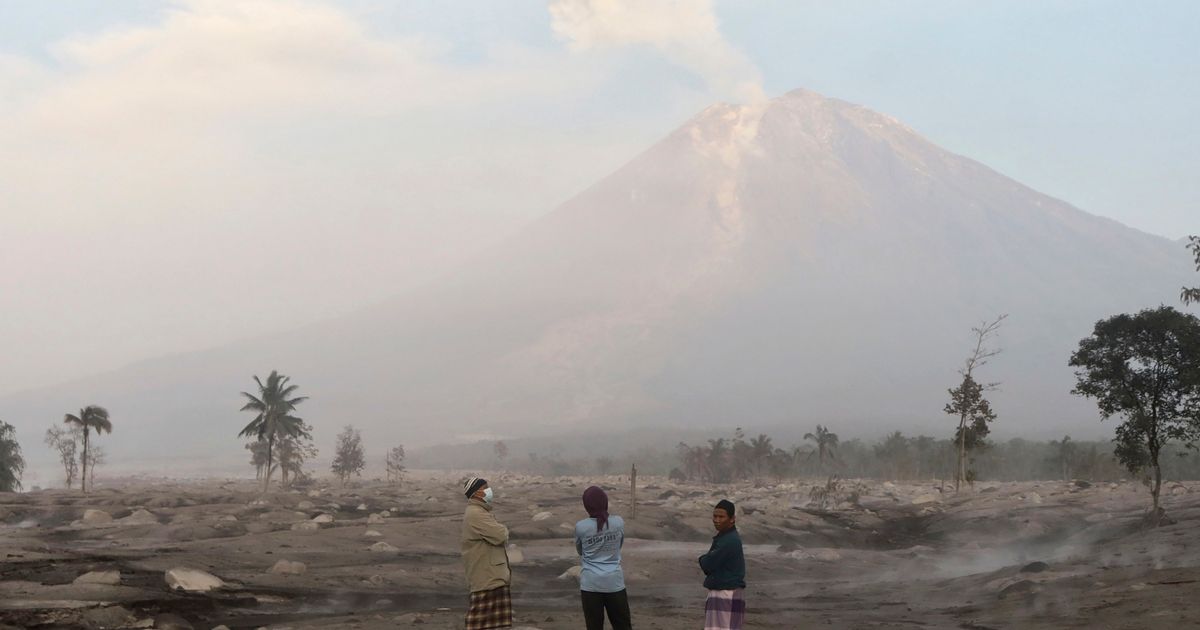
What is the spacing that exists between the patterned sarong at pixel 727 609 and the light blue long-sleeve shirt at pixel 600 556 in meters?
1.20

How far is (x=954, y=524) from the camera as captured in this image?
45031 millimetres

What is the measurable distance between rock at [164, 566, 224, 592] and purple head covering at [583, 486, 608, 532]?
11.7 metres

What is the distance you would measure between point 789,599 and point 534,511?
21893 millimetres

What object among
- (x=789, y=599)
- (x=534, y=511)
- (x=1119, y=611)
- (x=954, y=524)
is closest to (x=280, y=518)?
(x=534, y=511)

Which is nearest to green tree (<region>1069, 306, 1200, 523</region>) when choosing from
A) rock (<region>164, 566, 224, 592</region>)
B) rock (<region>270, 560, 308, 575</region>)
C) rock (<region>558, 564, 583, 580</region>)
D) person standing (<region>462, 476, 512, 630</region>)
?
rock (<region>558, 564, 583, 580</region>)

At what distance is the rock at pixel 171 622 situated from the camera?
17.3 metres

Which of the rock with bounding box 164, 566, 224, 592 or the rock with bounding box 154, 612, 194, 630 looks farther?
the rock with bounding box 164, 566, 224, 592

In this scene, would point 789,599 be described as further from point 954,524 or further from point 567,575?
point 954,524

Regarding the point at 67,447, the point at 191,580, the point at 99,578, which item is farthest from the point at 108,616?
the point at 67,447

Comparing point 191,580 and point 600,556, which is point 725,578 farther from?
point 191,580

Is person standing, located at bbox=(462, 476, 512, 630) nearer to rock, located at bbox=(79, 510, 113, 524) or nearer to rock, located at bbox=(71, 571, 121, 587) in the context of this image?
rock, located at bbox=(71, 571, 121, 587)

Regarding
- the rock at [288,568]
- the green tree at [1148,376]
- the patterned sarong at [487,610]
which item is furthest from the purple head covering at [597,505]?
the green tree at [1148,376]

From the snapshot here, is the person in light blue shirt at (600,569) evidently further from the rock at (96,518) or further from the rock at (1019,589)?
the rock at (96,518)

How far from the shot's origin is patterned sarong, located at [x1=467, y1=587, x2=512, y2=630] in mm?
13461
